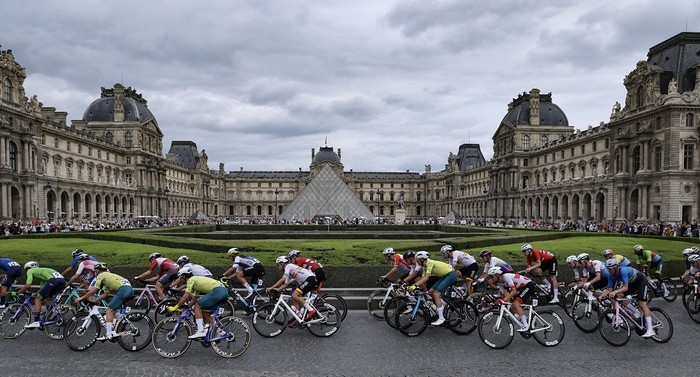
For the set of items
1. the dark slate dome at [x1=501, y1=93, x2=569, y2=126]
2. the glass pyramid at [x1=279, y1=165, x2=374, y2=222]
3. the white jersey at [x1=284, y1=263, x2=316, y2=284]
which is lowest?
the glass pyramid at [x1=279, y1=165, x2=374, y2=222]

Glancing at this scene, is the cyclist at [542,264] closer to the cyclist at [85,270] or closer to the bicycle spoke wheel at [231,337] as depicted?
the bicycle spoke wheel at [231,337]

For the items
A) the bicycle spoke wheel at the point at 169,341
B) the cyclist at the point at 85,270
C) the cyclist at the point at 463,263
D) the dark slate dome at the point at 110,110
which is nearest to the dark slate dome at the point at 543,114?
the dark slate dome at the point at 110,110

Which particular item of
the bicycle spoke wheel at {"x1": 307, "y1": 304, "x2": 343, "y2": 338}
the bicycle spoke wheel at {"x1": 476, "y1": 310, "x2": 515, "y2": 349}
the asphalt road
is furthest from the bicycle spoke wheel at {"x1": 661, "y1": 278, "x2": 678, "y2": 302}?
the bicycle spoke wheel at {"x1": 307, "y1": 304, "x2": 343, "y2": 338}

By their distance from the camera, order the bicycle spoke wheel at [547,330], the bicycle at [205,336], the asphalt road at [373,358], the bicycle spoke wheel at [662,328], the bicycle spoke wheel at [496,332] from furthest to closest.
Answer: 1. the bicycle spoke wheel at [662,328]
2. the bicycle spoke wheel at [547,330]
3. the bicycle spoke wheel at [496,332]
4. the bicycle at [205,336]
5. the asphalt road at [373,358]

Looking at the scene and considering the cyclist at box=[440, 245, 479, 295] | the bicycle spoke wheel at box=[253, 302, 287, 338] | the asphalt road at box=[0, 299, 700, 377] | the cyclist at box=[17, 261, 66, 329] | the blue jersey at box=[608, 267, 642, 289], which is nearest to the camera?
the asphalt road at box=[0, 299, 700, 377]

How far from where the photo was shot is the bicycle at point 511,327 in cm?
884

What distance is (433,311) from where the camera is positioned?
9875 mm

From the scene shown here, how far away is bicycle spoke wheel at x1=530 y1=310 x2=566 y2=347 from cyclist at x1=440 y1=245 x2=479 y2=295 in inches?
96.0

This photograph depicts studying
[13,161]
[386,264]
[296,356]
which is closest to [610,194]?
[386,264]

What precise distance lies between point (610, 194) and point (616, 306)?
1887 inches

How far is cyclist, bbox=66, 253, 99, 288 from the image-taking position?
1000cm

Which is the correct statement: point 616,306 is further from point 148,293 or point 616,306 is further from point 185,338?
point 148,293

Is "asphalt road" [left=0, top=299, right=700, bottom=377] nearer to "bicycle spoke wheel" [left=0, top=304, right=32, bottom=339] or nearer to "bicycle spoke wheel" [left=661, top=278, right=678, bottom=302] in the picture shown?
"bicycle spoke wheel" [left=0, top=304, right=32, bottom=339]

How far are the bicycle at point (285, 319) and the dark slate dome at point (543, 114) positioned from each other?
244ft
